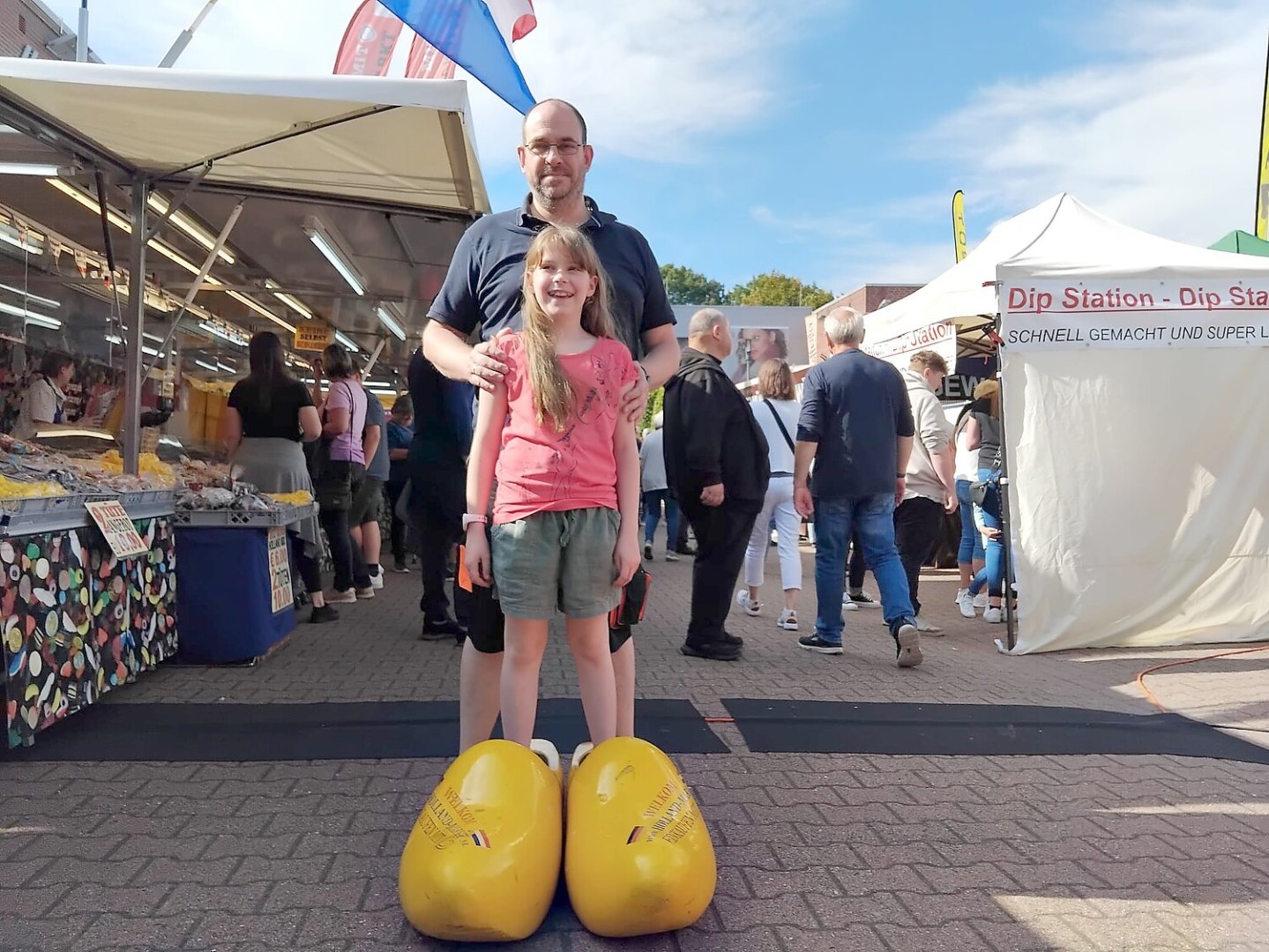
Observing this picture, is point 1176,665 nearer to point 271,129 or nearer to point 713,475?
point 713,475

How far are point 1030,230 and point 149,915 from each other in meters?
7.57

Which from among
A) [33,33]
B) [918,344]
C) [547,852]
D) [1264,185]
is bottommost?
[547,852]

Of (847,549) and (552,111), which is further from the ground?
(552,111)

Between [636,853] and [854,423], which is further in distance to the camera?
[854,423]

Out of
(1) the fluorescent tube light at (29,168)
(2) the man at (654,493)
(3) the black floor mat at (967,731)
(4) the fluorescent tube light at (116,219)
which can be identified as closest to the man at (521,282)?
(3) the black floor mat at (967,731)

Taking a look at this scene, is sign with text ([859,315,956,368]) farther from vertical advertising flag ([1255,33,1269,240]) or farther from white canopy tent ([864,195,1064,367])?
vertical advertising flag ([1255,33,1269,240])

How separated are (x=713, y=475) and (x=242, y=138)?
3068mm

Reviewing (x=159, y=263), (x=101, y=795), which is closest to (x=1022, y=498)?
(x=101, y=795)

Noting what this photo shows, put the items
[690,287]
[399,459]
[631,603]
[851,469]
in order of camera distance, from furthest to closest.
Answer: [690,287]
[399,459]
[851,469]
[631,603]

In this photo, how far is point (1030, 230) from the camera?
7.55m

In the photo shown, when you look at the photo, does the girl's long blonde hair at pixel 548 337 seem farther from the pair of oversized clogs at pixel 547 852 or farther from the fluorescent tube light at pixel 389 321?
the fluorescent tube light at pixel 389 321

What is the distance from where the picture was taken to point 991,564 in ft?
22.8

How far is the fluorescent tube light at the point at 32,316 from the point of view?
6.65 m

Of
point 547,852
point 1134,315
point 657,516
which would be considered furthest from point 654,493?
point 547,852
